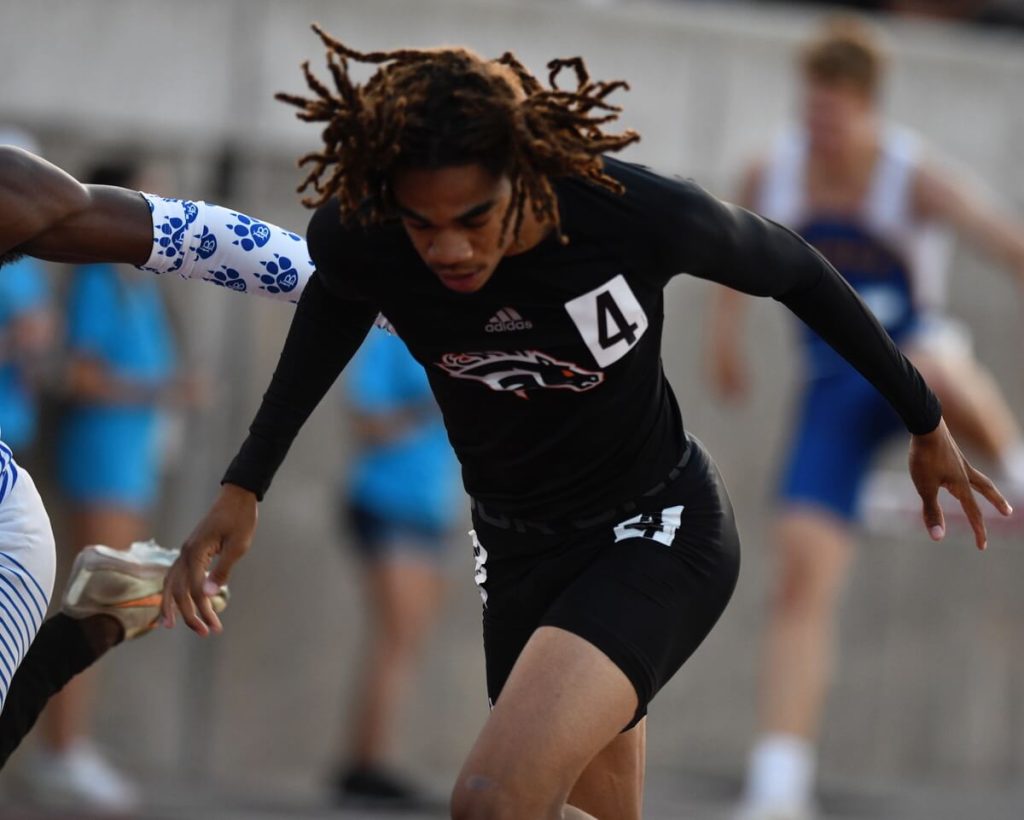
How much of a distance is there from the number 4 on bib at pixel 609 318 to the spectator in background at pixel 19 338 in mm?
3417

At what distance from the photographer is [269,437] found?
427 cm

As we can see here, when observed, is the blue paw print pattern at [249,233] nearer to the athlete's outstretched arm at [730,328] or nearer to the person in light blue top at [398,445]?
the person in light blue top at [398,445]

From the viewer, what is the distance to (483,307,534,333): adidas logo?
393 cm

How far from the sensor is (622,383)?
163 inches

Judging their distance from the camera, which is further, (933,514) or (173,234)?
(933,514)

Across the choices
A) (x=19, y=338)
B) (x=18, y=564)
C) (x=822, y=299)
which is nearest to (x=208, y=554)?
(x=18, y=564)

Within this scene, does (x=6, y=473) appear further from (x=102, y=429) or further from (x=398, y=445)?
(x=398, y=445)

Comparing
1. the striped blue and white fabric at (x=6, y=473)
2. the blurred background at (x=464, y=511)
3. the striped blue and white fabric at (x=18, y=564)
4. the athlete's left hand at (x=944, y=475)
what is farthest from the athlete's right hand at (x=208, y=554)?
the blurred background at (x=464, y=511)

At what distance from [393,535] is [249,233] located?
3472 mm

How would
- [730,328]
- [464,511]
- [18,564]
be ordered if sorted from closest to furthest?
[18,564]
[730,328]
[464,511]

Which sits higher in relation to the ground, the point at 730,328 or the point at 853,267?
the point at 853,267

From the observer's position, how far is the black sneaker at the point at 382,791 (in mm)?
7492

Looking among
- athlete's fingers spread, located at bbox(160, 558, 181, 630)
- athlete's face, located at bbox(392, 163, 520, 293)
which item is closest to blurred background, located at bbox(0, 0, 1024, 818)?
athlete's fingers spread, located at bbox(160, 558, 181, 630)

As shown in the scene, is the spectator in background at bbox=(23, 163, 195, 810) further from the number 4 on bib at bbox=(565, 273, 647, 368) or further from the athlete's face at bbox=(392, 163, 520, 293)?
the athlete's face at bbox=(392, 163, 520, 293)
